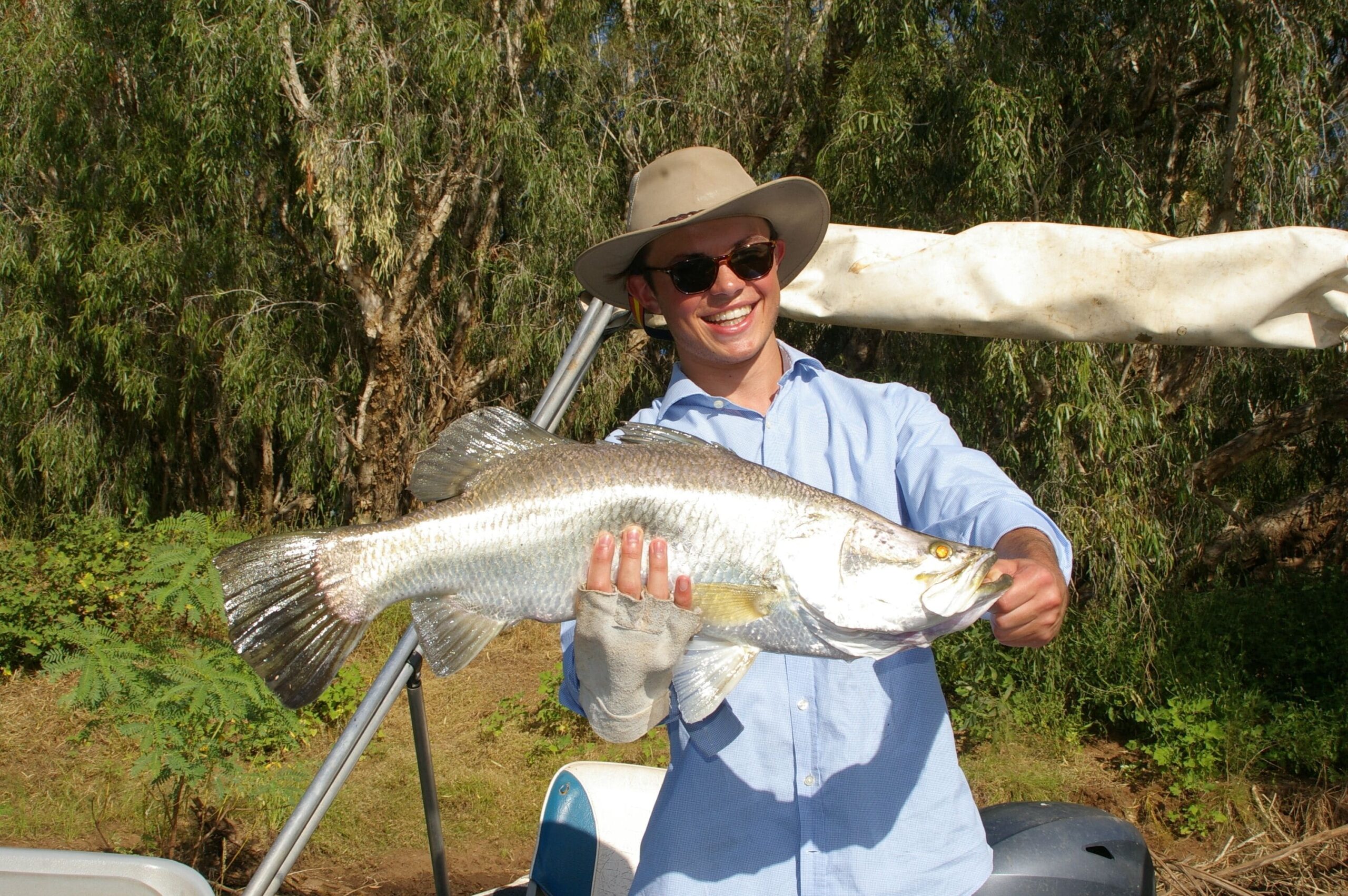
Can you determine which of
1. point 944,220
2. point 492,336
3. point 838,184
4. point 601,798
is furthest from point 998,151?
point 492,336

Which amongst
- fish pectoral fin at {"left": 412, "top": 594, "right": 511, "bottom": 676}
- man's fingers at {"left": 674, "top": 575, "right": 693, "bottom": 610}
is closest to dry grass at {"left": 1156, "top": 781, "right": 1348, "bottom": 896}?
man's fingers at {"left": 674, "top": 575, "right": 693, "bottom": 610}

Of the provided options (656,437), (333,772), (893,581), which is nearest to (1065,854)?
(893,581)

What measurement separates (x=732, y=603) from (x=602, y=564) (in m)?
0.30

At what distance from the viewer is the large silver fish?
2092 mm

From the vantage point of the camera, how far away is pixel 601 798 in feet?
11.7

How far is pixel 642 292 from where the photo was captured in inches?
111

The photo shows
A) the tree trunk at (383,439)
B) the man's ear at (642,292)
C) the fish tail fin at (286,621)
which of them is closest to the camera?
the fish tail fin at (286,621)

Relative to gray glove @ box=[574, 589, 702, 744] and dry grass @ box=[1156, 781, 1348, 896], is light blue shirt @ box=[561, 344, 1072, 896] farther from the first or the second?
dry grass @ box=[1156, 781, 1348, 896]

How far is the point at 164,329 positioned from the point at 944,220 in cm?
850

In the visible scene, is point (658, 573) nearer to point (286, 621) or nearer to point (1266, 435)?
point (286, 621)

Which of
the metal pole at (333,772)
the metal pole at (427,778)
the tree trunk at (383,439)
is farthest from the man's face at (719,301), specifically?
the tree trunk at (383,439)

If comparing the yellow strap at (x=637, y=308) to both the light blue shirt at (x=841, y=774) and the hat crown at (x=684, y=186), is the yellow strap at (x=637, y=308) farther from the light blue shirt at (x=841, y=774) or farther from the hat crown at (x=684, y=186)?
the light blue shirt at (x=841, y=774)

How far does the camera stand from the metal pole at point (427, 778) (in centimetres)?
315

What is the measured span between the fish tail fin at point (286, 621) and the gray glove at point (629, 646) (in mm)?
515
